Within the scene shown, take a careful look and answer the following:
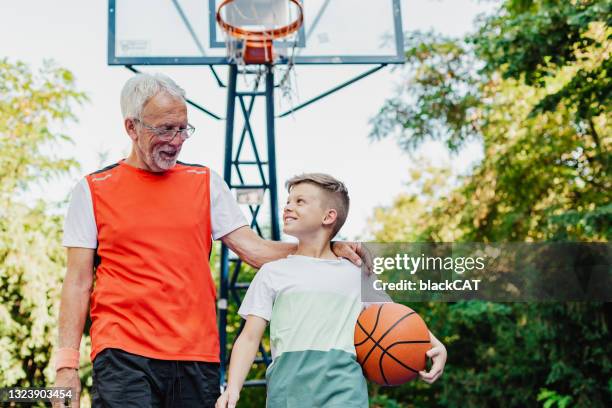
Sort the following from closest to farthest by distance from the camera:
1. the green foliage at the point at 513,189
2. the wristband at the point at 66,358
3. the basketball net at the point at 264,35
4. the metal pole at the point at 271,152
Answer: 1. the wristband at the point at 66,358
2. the basketball net at the point at 264,35
3. the metal pole at the point at 271,152
4. the green foliage at the point at 513,189

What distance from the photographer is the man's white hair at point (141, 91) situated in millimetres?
2463

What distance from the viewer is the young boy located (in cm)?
246

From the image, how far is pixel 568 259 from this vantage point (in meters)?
9.88

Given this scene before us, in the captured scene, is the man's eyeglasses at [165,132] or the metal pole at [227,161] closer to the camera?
the man's eyeglasses at [165,132]

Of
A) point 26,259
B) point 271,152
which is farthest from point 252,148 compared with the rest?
point 26,259

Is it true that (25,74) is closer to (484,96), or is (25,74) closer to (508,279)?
(484,96)

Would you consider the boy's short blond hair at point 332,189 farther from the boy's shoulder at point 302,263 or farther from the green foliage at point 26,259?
the green foliage at point 26,259

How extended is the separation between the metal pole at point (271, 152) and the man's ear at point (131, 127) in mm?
5464

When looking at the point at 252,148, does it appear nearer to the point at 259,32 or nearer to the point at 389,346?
the point at 259,32

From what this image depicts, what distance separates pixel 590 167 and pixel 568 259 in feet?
8.15

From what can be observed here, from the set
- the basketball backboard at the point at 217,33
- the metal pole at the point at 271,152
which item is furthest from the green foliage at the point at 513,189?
the metal pole at the point at 271,152

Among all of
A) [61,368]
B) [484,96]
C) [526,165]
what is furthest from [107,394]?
[484,96]

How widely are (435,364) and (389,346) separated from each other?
0.19 metres

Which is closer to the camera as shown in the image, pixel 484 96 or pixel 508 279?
pixel 508 279
